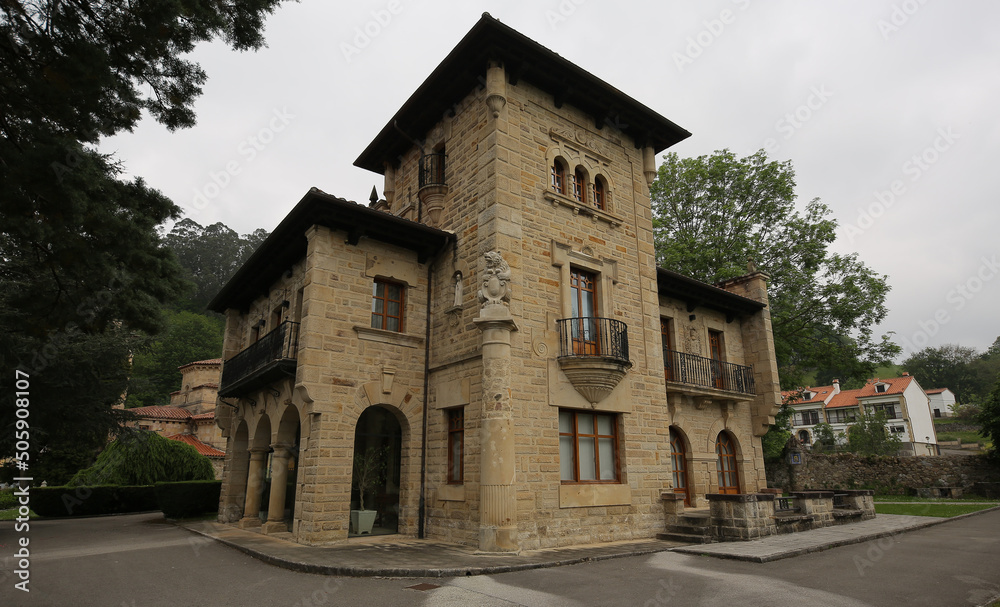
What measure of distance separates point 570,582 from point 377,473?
6302mm

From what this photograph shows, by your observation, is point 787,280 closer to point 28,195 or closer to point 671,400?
point 671,400

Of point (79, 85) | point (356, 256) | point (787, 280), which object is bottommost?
point (79, 85)

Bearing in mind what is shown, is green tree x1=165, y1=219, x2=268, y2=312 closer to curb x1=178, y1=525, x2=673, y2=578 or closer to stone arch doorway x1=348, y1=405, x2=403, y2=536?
stone arch doorway x1=348, y1=405, x2=403, y2=536

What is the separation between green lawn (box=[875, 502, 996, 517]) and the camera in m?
15.6

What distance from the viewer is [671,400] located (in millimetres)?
14734

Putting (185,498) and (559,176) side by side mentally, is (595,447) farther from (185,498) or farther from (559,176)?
(185,498)

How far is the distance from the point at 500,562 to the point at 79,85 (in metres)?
7.85

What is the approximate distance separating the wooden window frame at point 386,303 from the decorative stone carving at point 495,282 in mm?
2596

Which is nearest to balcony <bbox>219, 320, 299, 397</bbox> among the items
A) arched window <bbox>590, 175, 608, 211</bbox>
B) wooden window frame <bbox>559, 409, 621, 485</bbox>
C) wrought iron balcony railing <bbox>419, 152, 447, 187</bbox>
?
wrought iron balcony railing <bbox>419, 152, 447, 187</bbox>

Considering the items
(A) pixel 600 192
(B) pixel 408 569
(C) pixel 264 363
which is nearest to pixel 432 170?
(A) pixel 600 192

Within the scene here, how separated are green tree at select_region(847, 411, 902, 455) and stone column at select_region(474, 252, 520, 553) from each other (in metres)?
39.3

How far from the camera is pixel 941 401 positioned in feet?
208

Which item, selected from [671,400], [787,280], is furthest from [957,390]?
[671,400]

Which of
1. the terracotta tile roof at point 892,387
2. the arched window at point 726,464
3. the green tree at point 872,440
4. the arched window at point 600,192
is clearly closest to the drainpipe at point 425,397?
the arched window at point 600,192
